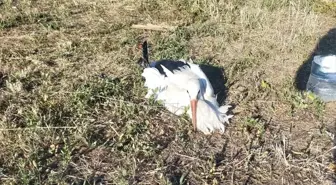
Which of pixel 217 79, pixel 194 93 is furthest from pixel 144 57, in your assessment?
pixel 194 93

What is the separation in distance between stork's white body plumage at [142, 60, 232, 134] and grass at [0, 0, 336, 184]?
96 millimetres

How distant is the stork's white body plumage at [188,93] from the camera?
4332 mm

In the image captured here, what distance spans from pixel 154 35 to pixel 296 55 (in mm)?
1577

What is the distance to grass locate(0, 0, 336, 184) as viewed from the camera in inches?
154

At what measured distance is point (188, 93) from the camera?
14.5 feet

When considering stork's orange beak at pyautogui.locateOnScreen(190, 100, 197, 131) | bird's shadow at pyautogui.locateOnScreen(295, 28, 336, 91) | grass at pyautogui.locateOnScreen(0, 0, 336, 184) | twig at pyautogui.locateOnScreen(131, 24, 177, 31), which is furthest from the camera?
twig at pyautogui.locateOnScreen(131, 24, 177, 31)

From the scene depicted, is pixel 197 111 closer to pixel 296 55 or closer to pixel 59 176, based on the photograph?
pixel 59 176

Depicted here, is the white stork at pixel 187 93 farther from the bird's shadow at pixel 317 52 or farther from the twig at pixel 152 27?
the twig at pixel 152 27

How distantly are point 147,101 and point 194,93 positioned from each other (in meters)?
0.50

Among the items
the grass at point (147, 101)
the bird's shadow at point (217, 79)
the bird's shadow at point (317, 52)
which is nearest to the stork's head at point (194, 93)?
the grass at point (147, 101)

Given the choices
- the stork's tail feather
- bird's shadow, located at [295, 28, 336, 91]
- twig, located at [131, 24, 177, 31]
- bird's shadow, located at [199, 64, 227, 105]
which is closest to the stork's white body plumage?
bird's shadow, located at [199, 64, 227, 105]

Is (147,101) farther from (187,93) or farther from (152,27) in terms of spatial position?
(152,27)

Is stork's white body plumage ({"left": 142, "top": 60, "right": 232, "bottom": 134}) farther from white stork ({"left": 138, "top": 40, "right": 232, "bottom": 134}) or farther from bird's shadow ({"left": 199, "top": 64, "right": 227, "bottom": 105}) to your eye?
bird's shadow ({"left": 199, "top": 64, "right": 227, "bottom": 105})

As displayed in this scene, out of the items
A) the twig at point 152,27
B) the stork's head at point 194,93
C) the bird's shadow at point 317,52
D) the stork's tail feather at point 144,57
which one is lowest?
the bird's shadow at point 317,52
